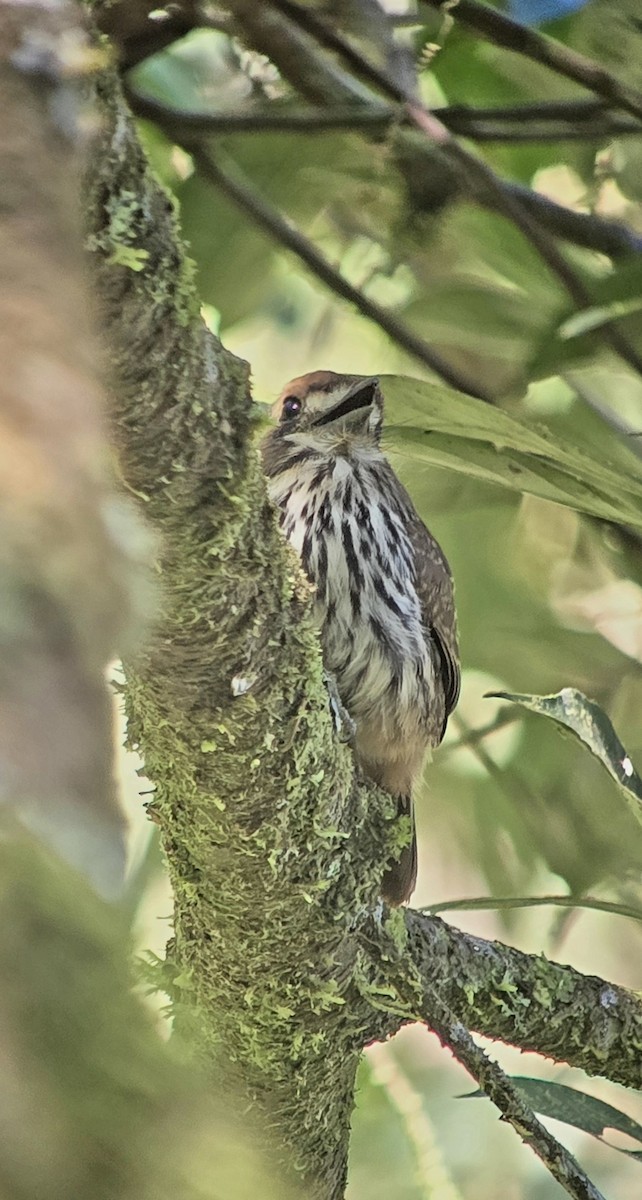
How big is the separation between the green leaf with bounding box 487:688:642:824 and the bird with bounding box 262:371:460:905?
1.19 ft

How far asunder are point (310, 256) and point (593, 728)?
3.14 ft

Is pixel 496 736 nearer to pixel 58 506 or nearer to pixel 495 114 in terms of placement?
pixel 495 114

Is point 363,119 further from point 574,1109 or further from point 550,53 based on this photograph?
point 574,1109

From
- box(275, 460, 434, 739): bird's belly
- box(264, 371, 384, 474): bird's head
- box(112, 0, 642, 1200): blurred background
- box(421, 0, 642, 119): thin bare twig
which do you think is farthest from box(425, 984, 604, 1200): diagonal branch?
box(421, 0, 642, 119): thin bare twig

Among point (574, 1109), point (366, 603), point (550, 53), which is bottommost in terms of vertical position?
point (574, 1109)

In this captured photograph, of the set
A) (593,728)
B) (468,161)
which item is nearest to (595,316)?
(468,161)

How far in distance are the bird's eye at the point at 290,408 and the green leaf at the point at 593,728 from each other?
1031mm

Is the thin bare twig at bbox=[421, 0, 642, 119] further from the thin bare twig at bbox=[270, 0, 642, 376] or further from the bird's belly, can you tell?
the bird's belly

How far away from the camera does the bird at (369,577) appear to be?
2.17 meters

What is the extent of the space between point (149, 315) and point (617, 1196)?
135 inches

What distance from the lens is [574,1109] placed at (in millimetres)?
1824

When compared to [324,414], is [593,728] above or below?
below

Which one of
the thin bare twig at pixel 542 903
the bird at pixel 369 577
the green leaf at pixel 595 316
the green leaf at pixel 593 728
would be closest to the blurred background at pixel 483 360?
the green leaf at pixel 595 316

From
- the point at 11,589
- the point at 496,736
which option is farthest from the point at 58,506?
the point at 496,736
